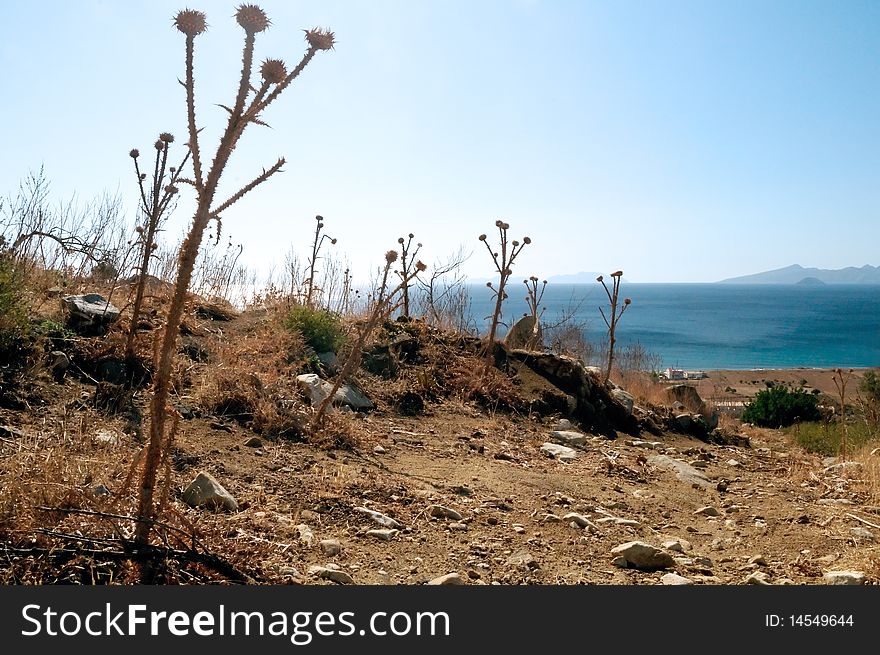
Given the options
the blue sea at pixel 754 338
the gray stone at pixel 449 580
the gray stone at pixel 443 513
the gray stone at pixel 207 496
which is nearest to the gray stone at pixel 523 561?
the gray stone at pixel 449 580

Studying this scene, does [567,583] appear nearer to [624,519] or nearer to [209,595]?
[624,519]

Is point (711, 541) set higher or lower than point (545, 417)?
lower

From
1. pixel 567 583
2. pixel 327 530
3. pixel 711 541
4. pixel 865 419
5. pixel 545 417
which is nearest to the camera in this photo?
pixel 567 583

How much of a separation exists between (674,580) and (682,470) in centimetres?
343

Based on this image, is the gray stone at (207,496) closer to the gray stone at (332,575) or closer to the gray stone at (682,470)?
the gray stone at (332,575)

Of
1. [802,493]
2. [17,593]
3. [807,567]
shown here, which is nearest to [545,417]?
[802,493]

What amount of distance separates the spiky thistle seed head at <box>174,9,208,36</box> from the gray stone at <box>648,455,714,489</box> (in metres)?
5.56

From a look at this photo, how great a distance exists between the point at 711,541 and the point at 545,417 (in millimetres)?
3839

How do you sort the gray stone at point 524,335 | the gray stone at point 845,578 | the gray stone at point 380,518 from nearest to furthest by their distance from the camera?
the gray stone at point 845,578 < the gray stone at point 380,518 < the gray stone at point 524,335

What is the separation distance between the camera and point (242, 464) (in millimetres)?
4660

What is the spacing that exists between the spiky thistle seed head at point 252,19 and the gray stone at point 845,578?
380 centimetres

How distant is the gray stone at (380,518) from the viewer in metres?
3.94

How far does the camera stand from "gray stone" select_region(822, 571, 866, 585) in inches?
139

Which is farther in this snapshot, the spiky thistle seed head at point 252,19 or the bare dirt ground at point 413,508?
the bare dirt ground at point 413,508
